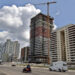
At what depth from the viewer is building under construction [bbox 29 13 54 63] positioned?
15788 cm

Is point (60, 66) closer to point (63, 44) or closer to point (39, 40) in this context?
point (63, 44)

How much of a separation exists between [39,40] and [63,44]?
97.0 ft

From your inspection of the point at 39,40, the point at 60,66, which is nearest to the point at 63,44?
the point at 39,40

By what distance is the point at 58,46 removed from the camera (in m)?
151

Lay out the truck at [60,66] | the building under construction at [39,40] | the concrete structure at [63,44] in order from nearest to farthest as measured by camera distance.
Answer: the truck at [60,66] < the concrete structure at [63,44] < the building under construction at [39,40]

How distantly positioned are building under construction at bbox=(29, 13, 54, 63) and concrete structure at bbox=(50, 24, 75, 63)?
42.4ft

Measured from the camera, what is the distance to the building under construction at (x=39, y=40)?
158 m

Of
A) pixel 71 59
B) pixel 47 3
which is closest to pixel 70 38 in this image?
pixel 71 59

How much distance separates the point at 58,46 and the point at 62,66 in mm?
118542

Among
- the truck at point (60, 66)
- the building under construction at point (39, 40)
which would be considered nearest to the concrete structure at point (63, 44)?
the building under construction at point (39, 40)

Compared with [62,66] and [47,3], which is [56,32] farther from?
[62,66]

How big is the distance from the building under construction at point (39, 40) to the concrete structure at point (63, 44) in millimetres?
12921

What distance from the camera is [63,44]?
154m

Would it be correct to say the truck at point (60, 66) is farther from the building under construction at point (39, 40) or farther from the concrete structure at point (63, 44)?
the building under construction at point (39, 40)
